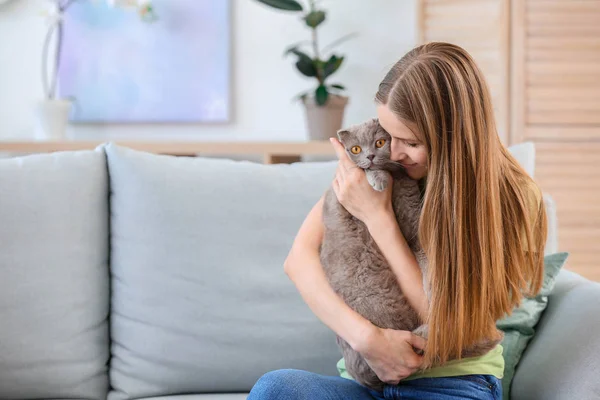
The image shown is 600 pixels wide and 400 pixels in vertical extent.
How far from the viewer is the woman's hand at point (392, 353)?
125 cm

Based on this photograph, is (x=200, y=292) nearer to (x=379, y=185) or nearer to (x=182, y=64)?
(x=379, y=185)

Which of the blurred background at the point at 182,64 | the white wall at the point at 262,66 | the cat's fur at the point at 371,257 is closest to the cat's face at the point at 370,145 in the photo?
the cat's fur at the point at 371,257

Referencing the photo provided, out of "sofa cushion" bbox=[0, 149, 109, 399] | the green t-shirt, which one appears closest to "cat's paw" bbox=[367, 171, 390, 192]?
the green t-shirt

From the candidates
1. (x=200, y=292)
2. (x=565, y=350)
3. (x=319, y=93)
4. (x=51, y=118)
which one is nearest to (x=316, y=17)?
(x=319, y=93)

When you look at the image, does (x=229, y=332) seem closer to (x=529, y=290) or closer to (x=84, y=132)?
(x=529, y=290)

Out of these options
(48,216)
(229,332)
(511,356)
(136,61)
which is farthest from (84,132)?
(511,356)

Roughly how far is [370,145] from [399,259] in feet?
0.71

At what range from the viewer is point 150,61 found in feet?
10.9

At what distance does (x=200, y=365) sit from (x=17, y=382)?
1.40 feet

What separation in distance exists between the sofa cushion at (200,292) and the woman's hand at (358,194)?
42cm

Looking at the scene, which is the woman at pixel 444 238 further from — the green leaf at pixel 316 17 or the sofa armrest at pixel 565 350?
the green leaf at pixel 316 17

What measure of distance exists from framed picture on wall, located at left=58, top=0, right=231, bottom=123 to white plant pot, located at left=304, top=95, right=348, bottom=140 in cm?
52

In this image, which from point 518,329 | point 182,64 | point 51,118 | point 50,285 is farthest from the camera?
point 182,64

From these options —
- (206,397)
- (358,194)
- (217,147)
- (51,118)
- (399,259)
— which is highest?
(51,118)
